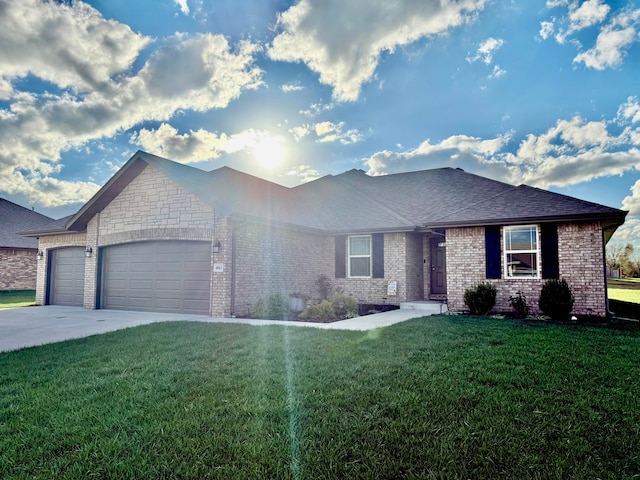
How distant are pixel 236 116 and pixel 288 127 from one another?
6.86 feet

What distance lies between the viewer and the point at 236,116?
13.3 metres

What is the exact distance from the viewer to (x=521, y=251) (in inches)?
422

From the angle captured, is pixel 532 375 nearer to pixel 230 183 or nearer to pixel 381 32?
pixel 381 32

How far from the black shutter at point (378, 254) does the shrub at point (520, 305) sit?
4.31 m

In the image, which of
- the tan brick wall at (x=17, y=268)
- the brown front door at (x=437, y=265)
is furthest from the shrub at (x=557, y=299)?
the tan brick wall at (x=17, y=268)

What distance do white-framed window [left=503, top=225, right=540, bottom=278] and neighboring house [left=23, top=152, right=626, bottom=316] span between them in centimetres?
3

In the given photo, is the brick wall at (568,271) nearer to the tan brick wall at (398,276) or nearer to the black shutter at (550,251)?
the black shutter at (550,251)

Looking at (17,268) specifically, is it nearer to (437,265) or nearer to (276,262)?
(276,262)

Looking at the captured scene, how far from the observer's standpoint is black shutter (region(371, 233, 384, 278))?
13.2m

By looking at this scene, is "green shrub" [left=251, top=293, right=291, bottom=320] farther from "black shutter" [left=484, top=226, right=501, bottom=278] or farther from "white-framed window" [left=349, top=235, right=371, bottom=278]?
"black shutter" [left=484, top=226, right=501, bottom=278]

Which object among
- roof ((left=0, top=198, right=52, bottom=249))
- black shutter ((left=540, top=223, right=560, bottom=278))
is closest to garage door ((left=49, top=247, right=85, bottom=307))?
roof ((left=0, top=198, right=52, bottom=249))

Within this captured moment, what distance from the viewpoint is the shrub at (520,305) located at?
1027 centimetres

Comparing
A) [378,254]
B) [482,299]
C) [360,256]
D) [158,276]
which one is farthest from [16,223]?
[482,299]

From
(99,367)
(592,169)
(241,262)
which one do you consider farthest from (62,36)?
(592,169)
